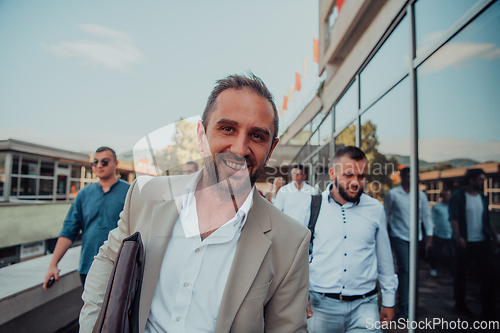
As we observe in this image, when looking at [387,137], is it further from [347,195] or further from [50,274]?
[50,274]

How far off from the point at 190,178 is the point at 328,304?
212 centimetres

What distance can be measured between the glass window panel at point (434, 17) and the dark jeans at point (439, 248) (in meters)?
2.16

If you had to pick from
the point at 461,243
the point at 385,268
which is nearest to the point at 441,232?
the point at 461,243

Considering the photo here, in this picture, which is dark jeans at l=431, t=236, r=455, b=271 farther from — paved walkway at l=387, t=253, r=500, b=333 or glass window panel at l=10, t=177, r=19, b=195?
glass window panel at l=10, t=177, r=19, b=195

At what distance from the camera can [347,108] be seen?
21.0ft

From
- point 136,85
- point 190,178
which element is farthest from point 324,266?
point 136,85

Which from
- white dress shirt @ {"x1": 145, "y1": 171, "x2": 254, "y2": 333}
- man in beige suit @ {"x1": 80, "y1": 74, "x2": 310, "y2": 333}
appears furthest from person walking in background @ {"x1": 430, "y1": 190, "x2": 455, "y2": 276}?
white dress shirt @ {"x1": 145, "y1": 171, "x2": 254, "y2": 333}

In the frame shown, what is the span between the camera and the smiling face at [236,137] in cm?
64

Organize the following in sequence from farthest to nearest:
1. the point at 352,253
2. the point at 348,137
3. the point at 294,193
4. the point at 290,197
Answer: the point at 348,137 < the point at 294,193 < the point at 290,197 < the point at 352,253

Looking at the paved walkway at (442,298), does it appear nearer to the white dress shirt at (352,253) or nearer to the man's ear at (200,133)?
the white dress shirt at (352,253)

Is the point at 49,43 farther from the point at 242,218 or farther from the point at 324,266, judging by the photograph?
the point at 324,266

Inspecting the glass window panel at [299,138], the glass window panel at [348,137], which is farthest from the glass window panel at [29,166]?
the glass window panel at [348,137]

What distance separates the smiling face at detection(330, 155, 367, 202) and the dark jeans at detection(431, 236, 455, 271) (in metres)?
1.20

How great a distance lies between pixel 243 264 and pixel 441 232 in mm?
2791
